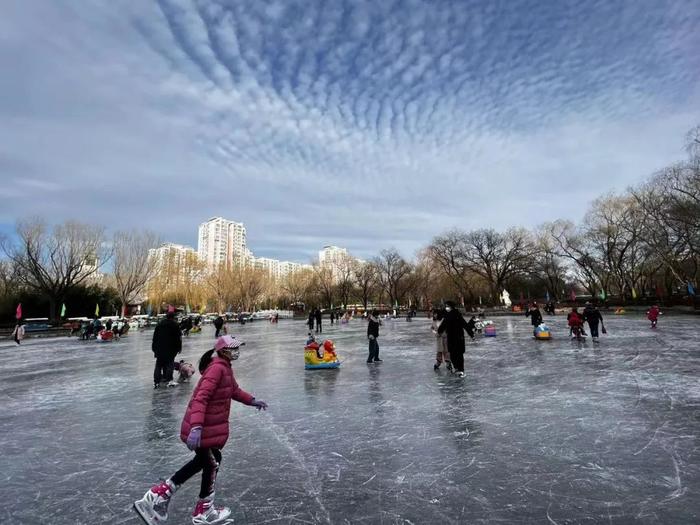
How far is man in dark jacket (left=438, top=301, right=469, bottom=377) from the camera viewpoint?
9242 millimetres

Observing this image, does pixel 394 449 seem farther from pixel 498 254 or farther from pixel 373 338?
pixel 498 254

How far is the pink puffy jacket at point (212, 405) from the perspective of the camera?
3.08 meters

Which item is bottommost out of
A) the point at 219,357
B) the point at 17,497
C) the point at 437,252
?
the point at 17,497

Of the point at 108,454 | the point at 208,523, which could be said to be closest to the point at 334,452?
the point at 208,523

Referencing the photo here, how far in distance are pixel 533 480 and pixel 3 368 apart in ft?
53.6

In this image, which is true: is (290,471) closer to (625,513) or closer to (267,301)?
(625,513)

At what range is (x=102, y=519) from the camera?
3.36 m

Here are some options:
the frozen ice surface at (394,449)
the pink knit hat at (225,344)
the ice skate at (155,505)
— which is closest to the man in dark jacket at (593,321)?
the frozen ice surface at (394,449)

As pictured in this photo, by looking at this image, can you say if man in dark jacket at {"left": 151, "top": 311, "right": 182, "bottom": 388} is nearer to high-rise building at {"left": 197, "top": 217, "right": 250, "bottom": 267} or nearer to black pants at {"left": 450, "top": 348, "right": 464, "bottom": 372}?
black pants at {"left": 450, "top": 348, "right": 464, "bottom": 372}

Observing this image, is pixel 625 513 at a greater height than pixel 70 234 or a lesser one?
lesser

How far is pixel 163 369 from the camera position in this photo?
9.55 metres

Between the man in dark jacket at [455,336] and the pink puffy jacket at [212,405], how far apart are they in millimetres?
6827

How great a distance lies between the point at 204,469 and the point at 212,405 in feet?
1.66

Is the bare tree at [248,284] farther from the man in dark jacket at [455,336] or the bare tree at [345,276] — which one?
the man in dark jacket at [455,336]
